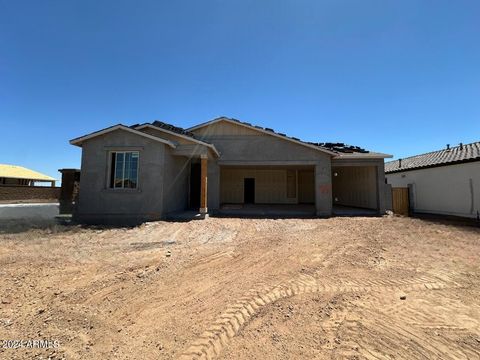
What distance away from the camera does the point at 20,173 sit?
98.6 feet

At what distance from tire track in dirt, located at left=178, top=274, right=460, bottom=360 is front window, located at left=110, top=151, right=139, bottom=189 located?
8.84 metres

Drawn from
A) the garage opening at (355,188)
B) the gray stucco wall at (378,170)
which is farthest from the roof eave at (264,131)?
the garage opening at (355,188)

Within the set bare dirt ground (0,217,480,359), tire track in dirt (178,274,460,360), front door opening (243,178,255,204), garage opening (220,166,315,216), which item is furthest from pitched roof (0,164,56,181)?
tire track in dirt (178,274,460,360)

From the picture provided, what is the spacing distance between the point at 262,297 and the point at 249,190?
16.7 m

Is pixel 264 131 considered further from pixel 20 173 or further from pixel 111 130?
pixel 20 173

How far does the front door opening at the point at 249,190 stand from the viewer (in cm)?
2052

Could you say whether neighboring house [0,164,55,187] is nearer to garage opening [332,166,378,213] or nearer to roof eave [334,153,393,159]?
roof eave [334,153,393,159]

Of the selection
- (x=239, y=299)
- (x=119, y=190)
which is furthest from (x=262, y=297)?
(x=119, y=190)

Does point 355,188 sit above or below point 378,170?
below

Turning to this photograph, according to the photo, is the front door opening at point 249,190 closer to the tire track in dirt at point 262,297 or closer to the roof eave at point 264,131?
the roof eave at point 264,131

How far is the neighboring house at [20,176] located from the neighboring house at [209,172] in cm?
2458

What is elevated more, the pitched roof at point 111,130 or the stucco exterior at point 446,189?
the pitched roof at point 111,130

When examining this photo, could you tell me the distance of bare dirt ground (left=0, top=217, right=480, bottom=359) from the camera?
9.21 feet

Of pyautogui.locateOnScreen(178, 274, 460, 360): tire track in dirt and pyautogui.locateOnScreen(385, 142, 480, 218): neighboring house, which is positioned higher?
pyautogui.locateOnScreen(385, 142, 480, 218): neighboring house
